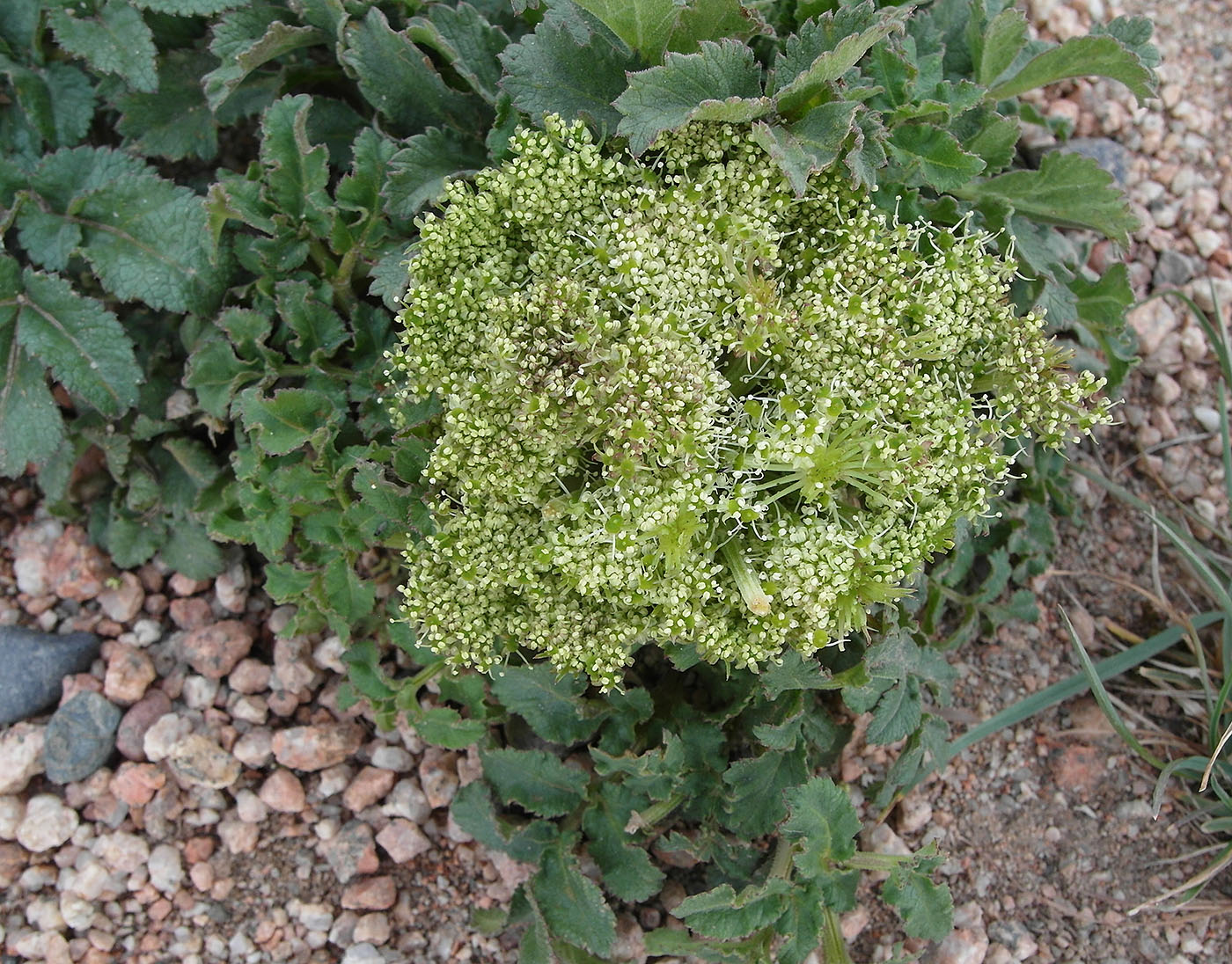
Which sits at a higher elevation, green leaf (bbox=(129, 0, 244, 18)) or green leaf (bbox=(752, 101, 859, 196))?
green leaf (bbox=(129, 0, 244, 18))

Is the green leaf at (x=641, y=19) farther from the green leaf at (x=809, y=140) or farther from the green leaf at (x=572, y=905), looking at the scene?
the green leaf at (x=572, y=905)

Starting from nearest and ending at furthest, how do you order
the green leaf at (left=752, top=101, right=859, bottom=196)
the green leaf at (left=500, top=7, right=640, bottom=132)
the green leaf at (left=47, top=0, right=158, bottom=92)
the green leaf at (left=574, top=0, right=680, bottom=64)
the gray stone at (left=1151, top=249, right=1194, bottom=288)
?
the green leaf at (left=752, top=101, right=859, bottom=196) < the green leaf at (left=574, top=0, right=680, bottom=64) < the green leaf at (left=500, top=7, right=640, bottom=132) < the green leaf at (left=47, top=0, right=158, bottom=92) < the gray stone at (left=1151, top=249, right=1194, bottom=288)

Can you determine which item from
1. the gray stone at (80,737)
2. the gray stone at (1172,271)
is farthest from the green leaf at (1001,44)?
the gray stone at (80,737)

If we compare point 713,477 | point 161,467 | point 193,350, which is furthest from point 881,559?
point 161,467

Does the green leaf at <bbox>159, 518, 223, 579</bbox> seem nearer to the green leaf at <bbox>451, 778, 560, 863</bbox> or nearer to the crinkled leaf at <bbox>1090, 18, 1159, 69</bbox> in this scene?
the green leaf at <bbox>451, 778, 560, 863</bbox>

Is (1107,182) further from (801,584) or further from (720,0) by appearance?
(801,584)

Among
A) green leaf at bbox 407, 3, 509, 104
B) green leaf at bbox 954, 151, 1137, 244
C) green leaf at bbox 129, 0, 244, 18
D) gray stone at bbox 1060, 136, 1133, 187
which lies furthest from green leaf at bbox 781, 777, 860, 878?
green leaf at bbox 129, 0, 244, 18
